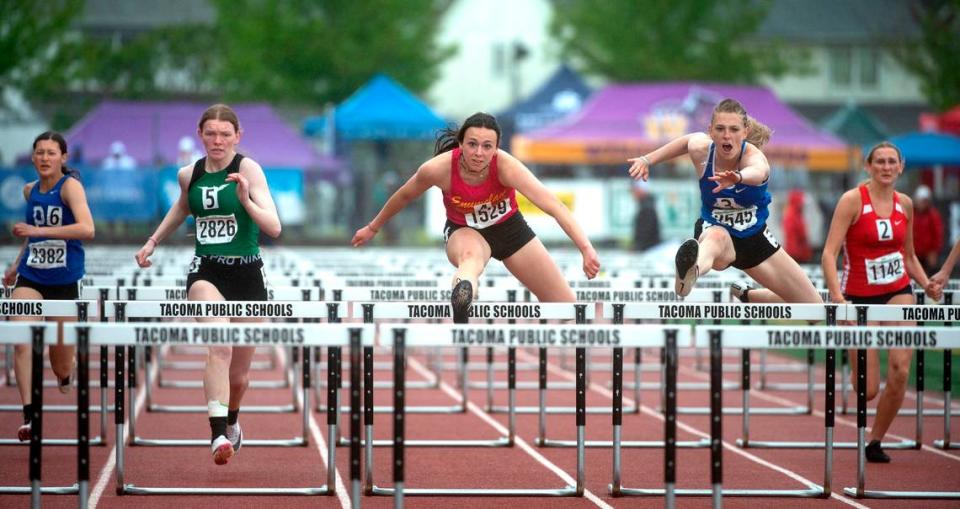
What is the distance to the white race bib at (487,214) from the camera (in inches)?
314

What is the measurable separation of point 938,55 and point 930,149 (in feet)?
40.4

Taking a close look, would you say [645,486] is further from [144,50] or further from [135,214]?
[144,50]

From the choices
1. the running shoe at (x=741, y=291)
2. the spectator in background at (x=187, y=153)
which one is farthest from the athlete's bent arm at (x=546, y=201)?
the spectator in background at (x=187, y=153)

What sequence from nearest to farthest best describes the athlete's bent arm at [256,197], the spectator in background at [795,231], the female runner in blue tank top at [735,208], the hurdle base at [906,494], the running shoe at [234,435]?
the athlete's bent arm at [256,197], the hurdle base at [906,494], the running shoe at [234,435], the female runner in blue tank top at [735,208], the spectator in background at [795,231]

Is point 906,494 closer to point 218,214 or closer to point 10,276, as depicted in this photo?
point 218,214

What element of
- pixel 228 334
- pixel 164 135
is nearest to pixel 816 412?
pixel 228 334

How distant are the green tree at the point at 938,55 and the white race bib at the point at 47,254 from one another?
34617 millimetres

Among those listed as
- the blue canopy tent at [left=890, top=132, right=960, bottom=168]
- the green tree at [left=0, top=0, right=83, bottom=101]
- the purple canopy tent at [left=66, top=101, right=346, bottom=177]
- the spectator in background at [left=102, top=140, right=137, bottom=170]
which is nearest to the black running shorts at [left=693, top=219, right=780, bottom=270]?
the spectator in background at [left=102, top=140, right=137, bottom=170]

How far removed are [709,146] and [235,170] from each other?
8.98 ft

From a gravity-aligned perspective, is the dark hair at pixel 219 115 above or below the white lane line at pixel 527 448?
above

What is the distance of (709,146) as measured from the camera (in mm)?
8281

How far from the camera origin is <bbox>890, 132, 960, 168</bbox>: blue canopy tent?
2978 cm

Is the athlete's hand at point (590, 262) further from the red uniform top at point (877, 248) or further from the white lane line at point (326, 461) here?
the red uniform top at point (877, 248)

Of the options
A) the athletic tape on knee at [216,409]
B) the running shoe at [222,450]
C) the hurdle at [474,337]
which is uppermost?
the hurdle at [474,337]
